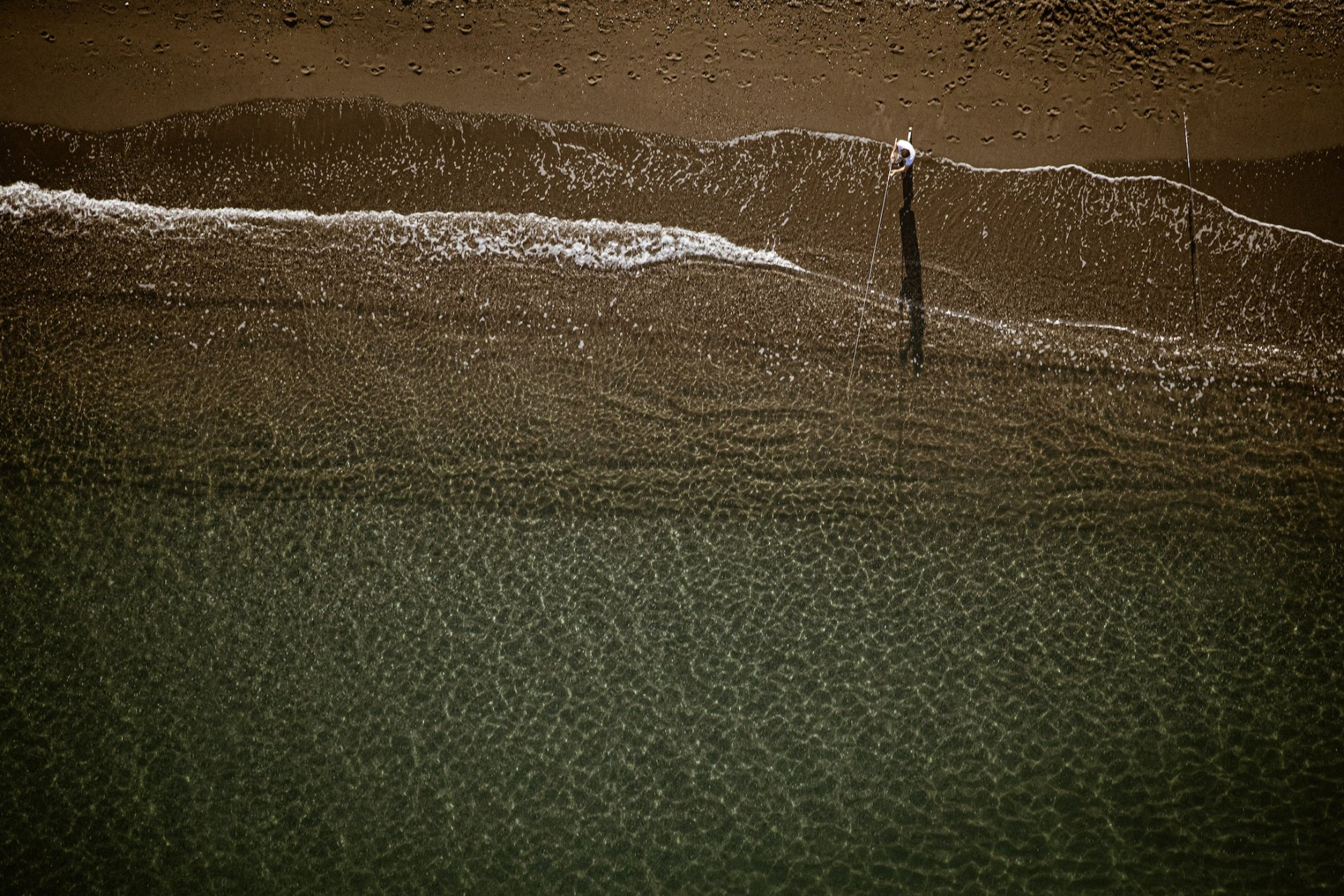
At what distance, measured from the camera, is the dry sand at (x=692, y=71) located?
2.62 m

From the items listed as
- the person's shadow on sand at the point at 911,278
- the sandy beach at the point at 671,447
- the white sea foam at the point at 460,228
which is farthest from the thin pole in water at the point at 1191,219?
the white sea foam at the point at 460,228

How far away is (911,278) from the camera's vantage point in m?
2.65

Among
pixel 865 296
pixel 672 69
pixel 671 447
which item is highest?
pixel 672 69

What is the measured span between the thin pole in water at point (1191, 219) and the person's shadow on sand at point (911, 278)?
2.55 feet

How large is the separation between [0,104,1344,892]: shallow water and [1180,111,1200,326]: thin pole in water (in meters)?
0.04

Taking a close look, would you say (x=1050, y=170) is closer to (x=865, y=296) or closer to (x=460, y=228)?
(x=865, y=296)

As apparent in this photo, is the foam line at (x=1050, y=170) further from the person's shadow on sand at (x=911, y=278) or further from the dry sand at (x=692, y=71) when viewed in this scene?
the person's shadow on sand at (x=911, y=278)

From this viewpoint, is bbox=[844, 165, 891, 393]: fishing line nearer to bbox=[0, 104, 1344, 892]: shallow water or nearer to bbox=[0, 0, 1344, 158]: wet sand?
bbox=[0, 104, 1344, 892]: shallow water

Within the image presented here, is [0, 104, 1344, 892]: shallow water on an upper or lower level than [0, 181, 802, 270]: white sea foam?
lower

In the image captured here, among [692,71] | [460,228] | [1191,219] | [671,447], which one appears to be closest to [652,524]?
[671,447]

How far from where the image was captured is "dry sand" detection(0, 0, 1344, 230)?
262 cm

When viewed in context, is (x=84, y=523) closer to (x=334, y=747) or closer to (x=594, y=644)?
(x=334, y=747)

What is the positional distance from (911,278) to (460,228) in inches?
52.4

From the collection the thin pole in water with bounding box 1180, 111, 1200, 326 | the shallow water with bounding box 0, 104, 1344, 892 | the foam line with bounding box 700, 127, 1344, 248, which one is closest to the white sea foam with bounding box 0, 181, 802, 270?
the shallow water with bounding box 0, 104, 1344, 892
